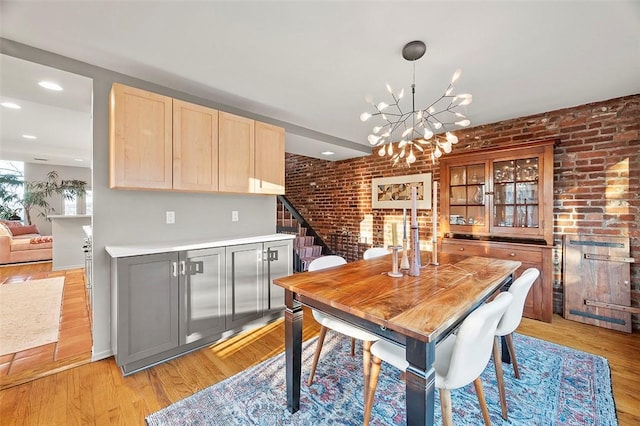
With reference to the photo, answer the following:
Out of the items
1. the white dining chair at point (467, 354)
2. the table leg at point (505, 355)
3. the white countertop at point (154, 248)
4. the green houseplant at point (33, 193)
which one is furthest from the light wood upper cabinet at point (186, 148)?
the green houseplant at point (33, 193)

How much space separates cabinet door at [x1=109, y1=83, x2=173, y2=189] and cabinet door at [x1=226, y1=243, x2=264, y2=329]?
88 cm

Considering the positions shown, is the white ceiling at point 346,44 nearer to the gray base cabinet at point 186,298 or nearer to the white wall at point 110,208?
the white wall at point 110,208

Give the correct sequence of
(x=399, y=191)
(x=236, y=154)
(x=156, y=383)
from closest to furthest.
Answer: (x=156, y=383)
(x=236, y=154)
(x=399, y=191)

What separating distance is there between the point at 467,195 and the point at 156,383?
380 centimetres

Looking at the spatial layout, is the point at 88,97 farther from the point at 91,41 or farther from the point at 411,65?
the point at 411,65

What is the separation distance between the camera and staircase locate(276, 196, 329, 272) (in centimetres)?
474

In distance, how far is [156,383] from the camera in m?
1.94

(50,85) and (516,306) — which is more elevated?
(50,85)

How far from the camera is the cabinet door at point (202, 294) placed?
7.46 ft

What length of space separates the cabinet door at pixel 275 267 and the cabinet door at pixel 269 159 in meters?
0.64

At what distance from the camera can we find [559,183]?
10.2ft

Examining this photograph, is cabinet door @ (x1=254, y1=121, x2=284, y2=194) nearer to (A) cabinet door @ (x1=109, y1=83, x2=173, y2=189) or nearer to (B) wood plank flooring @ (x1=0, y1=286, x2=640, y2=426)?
(A) cabinet door @ (x1=109, y1=83, x2=173, y2=189)

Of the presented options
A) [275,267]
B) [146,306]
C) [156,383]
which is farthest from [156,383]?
[275,267]

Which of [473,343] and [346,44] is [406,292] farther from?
[346,44]
